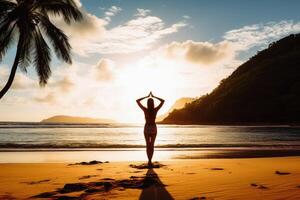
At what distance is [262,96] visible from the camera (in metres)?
126

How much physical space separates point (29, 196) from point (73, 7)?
11.7 metres

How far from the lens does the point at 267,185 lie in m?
8.15

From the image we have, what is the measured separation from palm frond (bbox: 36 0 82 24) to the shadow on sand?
1060cm

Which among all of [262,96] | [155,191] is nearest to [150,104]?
[155,191]

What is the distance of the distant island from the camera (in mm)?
120031

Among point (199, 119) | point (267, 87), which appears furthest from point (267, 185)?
point (199, 119)

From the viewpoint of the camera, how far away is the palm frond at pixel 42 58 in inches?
662

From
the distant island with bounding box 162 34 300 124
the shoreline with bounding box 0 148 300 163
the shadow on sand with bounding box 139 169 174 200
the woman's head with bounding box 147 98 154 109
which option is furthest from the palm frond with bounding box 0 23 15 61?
the distant island with bounding box 162 34 300 124

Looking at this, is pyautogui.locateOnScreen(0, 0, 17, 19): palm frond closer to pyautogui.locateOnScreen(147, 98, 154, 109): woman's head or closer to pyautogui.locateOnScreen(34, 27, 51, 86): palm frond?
pyautogui.locateOnScreen(34, 27, 51, 86): palm frond

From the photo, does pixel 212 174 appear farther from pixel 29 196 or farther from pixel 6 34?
pixel 6 34

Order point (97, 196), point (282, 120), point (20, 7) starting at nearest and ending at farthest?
point (97, 196) → point (20, 7) → point (282, 120)

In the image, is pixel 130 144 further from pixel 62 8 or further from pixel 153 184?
pixel 153 184

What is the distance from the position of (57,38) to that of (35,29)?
111 cm

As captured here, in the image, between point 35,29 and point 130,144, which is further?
point 130,144
